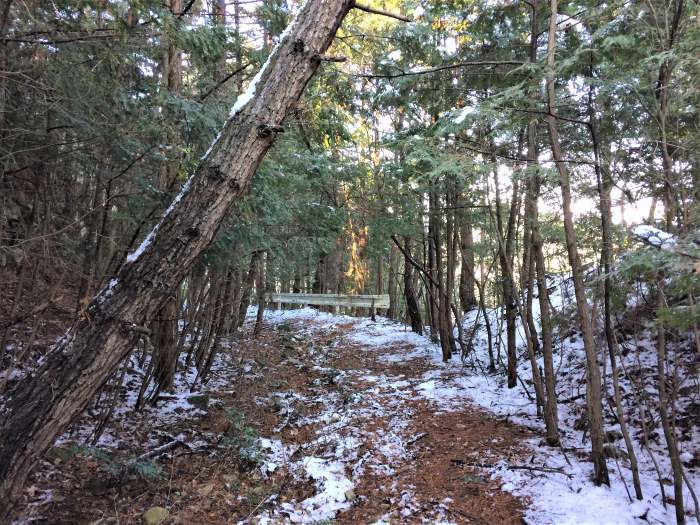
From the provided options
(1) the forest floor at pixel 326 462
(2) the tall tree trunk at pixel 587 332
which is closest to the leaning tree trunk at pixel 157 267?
(1) the forest floor at pixel 326 462

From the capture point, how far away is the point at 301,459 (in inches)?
186

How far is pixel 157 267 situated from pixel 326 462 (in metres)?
2.95

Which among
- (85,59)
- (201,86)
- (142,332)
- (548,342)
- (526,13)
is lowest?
(548,342)

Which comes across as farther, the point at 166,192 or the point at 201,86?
the point at 201,86

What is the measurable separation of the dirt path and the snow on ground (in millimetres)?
30

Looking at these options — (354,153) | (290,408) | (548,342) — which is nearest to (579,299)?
(548,342)

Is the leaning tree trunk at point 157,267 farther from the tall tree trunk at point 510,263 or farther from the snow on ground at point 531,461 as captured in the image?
the tall tree trunk at point 510,263

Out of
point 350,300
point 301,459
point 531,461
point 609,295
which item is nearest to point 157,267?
point 301,459

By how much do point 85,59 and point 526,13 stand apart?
Result: 17.9ft

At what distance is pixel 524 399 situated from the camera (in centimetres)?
612

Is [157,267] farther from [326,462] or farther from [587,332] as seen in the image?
[587,332]

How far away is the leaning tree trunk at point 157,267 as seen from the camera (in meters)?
2.64

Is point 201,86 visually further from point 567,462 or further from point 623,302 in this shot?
point 567,462

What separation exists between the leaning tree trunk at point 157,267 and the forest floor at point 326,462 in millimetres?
1046
